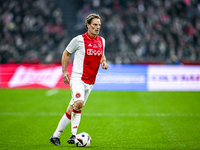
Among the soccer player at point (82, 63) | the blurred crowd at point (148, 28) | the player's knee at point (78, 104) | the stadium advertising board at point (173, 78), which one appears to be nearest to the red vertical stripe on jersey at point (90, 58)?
the soccer player at point (82, 63)

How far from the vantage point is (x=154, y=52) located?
19.6m

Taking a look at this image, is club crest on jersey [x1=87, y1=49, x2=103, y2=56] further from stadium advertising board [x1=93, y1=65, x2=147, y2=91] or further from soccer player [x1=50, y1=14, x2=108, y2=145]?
stadium advertising board [x1=93, y1=65, x2=147, y2=91]

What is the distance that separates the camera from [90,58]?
4.83 m

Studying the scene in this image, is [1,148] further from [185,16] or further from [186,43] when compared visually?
[185,16]

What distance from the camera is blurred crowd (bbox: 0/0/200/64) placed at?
19.7 metres

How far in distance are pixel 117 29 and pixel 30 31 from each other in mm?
6508

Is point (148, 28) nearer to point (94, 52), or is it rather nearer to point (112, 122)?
point (112, 122)

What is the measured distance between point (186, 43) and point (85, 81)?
17.1 meters

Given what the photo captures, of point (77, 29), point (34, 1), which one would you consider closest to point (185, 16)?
point (77, 29)

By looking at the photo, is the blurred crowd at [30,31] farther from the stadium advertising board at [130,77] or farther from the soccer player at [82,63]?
the soccer player at [82,63]

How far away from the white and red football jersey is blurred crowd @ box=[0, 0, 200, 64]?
14.1 meters

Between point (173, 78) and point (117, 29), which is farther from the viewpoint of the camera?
point (117, 29)

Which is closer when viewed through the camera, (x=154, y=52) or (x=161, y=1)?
(x=154, y=52)

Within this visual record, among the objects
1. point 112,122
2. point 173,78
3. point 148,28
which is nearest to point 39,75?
point 173,78
